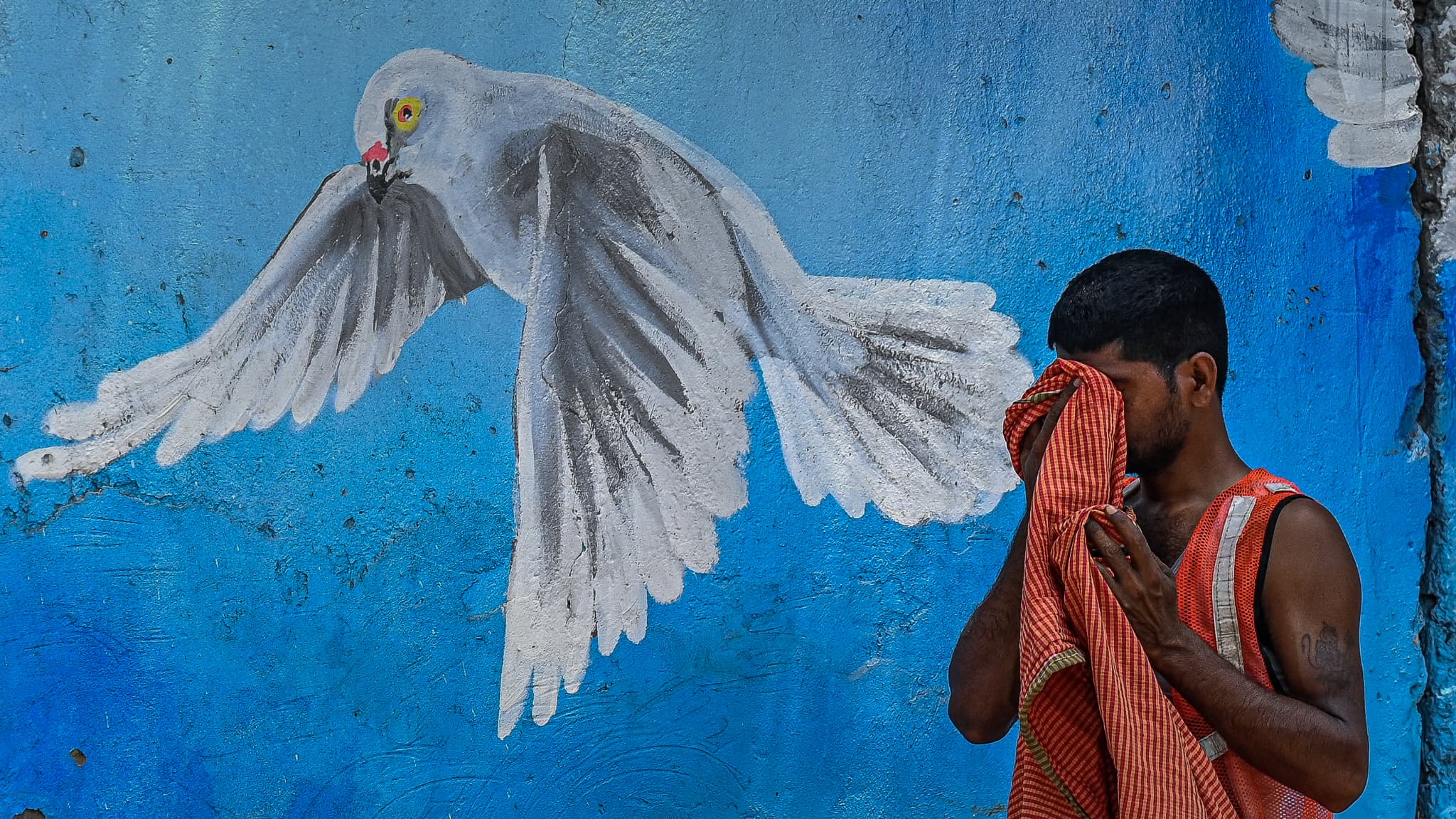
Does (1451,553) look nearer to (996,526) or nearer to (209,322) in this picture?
(996,526)

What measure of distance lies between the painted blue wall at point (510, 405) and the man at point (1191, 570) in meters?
0.80

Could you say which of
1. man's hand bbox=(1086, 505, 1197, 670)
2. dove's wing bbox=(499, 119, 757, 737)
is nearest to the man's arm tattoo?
man's hand bbox=(1086, 505, 1197, 670)

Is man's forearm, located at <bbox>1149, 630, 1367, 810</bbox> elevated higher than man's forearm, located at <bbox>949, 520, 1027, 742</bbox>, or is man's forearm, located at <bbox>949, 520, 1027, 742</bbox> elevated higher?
man's forearm, located at <bbox>949, 520, 1027, 742</bbox>

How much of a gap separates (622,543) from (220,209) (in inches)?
45.4

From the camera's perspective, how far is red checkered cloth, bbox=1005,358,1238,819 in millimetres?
1260

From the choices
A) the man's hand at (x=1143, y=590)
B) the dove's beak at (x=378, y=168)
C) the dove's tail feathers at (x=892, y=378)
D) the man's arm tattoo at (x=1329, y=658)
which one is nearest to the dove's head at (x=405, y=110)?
the dove's beak at (x=378, y=168)

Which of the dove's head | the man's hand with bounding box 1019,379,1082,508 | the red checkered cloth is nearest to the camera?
the red checkered cloth

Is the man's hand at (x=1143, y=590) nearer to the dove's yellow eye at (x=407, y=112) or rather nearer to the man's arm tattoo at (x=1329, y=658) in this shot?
the man's arm tattoo at (x=1329, y=658)

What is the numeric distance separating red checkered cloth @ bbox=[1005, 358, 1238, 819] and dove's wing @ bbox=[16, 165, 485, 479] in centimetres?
144

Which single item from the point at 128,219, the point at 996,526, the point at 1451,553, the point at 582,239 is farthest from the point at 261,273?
the point at 1451,553

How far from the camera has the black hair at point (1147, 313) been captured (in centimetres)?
143

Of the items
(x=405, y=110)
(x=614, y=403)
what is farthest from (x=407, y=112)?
(x=614, y=403)

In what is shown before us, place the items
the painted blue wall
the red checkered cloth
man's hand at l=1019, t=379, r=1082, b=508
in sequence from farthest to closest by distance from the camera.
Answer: the painted blue wall → man's hand at l=1019, t=379, r=1082, b=508 → the red checkered cloth

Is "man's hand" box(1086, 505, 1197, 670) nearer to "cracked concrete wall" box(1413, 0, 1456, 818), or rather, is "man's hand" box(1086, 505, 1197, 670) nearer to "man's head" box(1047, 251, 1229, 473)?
"man's head" box(1047, 251, 1229, 473)
